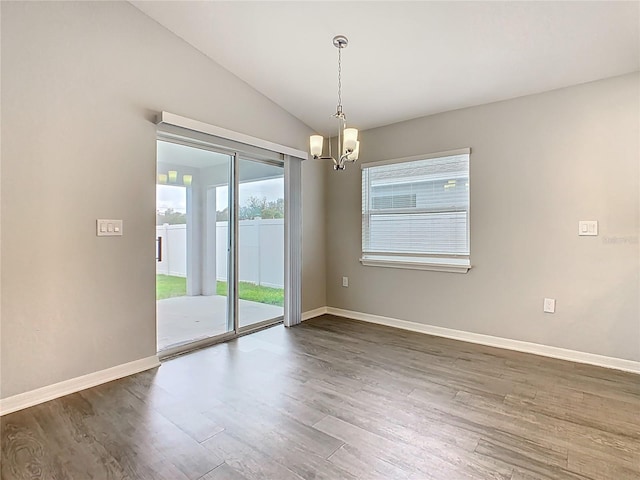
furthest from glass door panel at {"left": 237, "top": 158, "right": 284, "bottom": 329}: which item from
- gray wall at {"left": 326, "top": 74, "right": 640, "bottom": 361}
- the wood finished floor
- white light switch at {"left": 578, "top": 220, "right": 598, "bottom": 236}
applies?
white light switch at {"left": 578, "top": 220, "right": 598, "bottom": 236}

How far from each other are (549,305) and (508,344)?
0.57 m

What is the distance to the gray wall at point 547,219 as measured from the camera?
9.71 ft

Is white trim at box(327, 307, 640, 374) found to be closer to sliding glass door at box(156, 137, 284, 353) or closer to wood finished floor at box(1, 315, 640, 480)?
wood finished floor at box(1, 315, 640, 480)

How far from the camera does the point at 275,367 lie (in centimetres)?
299

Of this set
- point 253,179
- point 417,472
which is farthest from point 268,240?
point 417,472

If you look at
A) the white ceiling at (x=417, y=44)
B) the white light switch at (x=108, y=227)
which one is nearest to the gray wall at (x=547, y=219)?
the white ceiling at (x=417, y=44)

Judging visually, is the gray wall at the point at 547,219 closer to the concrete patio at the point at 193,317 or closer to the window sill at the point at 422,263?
the window sill at the point at 422,263

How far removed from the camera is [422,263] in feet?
13.3

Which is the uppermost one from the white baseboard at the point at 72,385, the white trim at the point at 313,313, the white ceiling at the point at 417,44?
the white ceiling at the point at 417,44

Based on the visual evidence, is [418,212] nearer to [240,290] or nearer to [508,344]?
[508,344]

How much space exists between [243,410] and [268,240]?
2338 mm

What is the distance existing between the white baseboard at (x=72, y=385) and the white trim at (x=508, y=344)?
2.67 m

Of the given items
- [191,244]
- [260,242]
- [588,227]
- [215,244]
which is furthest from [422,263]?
[191,244]

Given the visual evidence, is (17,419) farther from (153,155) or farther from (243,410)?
(153,155)
